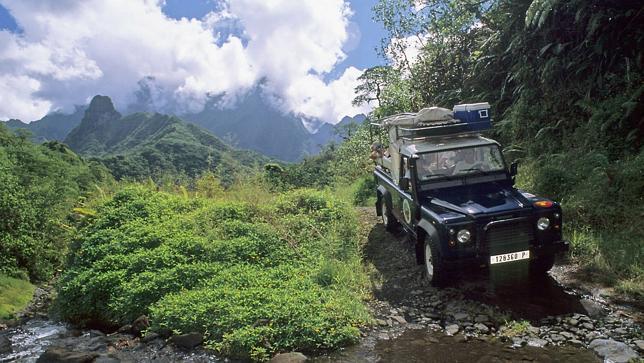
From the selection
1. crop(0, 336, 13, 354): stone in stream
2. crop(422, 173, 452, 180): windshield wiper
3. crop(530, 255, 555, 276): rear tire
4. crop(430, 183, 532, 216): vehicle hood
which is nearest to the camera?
crop(430, 183, 532, 216): vehicle hood

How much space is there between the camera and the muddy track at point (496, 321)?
5289 millimetres

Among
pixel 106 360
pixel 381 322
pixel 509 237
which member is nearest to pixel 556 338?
pixel 509 237

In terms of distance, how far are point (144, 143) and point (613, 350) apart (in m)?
88.4

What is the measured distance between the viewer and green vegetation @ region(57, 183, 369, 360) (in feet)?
20.7

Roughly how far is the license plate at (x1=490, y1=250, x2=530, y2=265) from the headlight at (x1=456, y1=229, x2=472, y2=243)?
0.45 meters

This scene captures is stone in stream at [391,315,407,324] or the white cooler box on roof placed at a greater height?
the white cooler box on roof

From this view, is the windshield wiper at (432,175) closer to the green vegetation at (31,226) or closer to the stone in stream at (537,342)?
the stone in stream at (537,342)

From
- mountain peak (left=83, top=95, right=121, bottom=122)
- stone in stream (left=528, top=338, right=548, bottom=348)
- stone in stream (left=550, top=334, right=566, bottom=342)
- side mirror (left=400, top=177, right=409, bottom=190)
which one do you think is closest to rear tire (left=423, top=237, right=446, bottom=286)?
side mirror (left=400, top=177, right=409, bottom=190)

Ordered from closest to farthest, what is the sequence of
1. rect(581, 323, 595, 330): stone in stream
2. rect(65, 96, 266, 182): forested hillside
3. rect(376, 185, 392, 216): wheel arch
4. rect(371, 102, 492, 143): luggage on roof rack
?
rect(581, 323, 595, 330): stone in stream < rect(371, 102, 492, 143): luggage on roof rack < rect(376, 185, 392, 216): wheel arch < rect(65, 96, 266, 182): forested hillside

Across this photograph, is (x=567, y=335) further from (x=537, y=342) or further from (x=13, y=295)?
(x=13, y=295)

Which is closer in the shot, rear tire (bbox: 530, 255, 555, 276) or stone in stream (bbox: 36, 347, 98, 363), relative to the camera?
stone in stream (bbox: 36, 347, 98, 363)

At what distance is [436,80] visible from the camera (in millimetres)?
21547

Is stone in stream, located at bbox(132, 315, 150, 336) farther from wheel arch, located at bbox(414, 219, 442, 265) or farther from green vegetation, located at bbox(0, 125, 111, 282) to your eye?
green vegetation, located at bbox(0, 125, 111, 282)

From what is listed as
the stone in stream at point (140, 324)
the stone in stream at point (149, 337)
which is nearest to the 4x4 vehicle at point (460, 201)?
the stone in stream at point (149, 337)
